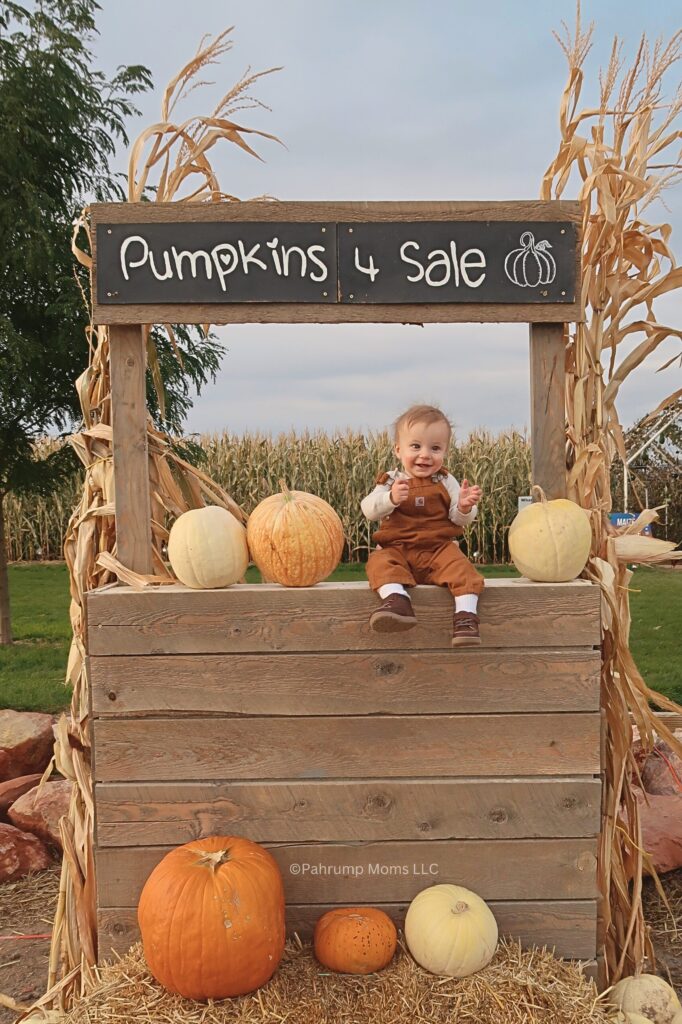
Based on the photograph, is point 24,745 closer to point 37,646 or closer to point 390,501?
point 390,501

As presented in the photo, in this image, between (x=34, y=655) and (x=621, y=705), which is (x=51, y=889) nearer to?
(x=621, y=705)

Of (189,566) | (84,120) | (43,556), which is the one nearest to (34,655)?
(84,120)

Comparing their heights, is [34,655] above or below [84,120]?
below

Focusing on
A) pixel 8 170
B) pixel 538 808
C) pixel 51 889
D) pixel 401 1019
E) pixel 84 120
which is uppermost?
pixel 84 120

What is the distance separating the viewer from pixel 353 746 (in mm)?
2752

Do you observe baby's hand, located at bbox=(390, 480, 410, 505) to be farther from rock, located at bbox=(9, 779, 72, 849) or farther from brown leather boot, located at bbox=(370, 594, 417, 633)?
rock, located at bbox=(9, 779, 72, 849)

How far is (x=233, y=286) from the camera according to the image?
2840 millimetres

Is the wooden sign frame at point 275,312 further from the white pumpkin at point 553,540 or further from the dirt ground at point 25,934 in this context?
the dirt ground at point 25,934

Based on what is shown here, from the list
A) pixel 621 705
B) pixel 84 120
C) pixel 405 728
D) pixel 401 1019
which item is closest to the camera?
pixel 401 1019

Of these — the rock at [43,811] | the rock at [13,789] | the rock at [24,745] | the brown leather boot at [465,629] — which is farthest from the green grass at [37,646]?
the brown leather boot at [465,629]

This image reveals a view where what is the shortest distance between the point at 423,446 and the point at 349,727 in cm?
93

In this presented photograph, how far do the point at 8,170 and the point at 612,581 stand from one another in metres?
6.72

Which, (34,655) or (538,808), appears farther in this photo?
(34,655)

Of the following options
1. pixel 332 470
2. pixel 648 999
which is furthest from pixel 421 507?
pixel 332 470
